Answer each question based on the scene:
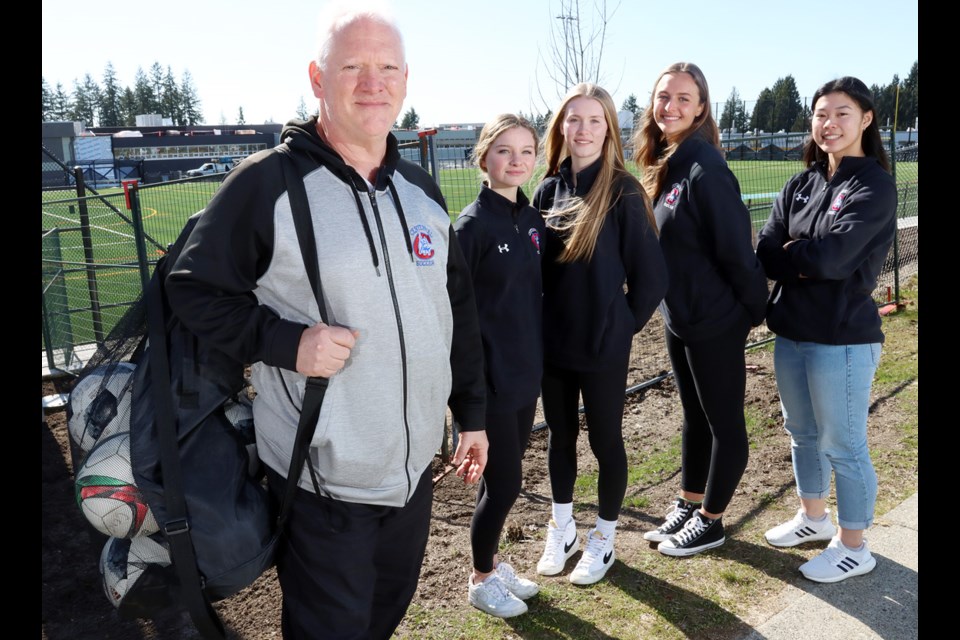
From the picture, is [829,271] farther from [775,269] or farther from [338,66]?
[338,66]

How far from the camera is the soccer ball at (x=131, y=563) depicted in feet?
6.21

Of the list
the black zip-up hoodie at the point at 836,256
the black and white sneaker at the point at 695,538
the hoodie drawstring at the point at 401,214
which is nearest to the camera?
the hoodie drawstring at the point at 401,214

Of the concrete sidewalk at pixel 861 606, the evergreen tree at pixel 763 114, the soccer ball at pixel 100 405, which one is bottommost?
the concrete sidewalk at pixel 861 606

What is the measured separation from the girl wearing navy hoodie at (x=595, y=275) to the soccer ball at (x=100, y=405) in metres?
1.81

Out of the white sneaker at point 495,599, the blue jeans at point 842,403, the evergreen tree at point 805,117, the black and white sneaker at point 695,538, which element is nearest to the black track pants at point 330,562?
the white sneaker at point 495,599

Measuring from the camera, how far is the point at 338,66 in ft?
6.38

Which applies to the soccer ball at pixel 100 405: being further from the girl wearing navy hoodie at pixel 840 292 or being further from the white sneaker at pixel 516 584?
the girl wearing navy hoodie at pixel 840 292

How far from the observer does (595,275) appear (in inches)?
124

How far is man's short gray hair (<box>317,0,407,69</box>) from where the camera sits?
6.34ft

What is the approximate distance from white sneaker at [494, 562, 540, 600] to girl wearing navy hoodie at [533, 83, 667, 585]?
22cm

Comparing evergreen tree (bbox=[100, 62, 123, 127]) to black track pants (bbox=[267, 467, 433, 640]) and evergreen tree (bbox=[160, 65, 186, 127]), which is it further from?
black track pants (bbox=[267, 467, 433, 640])

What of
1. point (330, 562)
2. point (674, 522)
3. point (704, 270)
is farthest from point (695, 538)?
point (330, 562)

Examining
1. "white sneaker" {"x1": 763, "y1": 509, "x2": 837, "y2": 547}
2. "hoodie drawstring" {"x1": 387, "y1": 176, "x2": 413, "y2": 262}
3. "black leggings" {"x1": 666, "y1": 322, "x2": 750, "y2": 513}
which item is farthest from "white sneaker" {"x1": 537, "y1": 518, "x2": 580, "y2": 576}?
"hoodie drawstring" {"x1": 387, "y1": 176, "x2": 413, "y2": 262}

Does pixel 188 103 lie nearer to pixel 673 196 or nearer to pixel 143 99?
pixel 143 99
